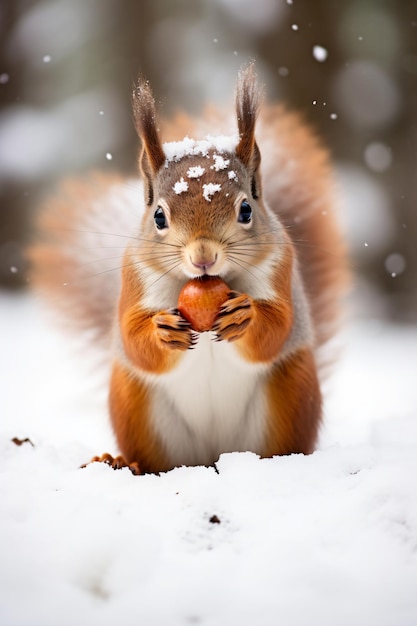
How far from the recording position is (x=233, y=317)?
1070 millimetres

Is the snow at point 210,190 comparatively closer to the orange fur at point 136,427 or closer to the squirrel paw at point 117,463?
the orange fur at point 136,427

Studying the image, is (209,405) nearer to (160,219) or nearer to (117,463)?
(117,463)

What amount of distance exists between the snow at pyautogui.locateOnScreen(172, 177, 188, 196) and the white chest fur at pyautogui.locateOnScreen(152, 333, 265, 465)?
9.8 inches

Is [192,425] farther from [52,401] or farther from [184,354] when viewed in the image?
[52,401]

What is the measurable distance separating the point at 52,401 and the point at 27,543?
1.24 meters

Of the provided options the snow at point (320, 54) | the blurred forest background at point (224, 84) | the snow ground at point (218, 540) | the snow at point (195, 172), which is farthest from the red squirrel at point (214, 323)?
the snow at point (320, 54)

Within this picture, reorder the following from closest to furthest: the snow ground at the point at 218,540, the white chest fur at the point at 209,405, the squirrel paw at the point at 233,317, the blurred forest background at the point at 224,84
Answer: the snow ground at the point at 218,540 → the squirrel paw at the point at 233,317 → the white chest fur at the point at 209,405 → the blurred forest background at the point at 224,84

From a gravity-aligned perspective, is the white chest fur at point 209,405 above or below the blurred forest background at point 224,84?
below

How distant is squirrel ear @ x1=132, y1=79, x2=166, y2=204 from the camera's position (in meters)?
1.22

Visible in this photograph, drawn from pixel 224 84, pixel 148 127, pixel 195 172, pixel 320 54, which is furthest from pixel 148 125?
pixel 320 54

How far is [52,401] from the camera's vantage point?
2088mm

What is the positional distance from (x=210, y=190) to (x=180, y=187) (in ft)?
0.17

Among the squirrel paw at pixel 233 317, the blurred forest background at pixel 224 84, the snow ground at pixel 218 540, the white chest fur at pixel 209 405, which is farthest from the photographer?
the blurred forest background at pixel 224 84

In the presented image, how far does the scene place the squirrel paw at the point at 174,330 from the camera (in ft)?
3.53
